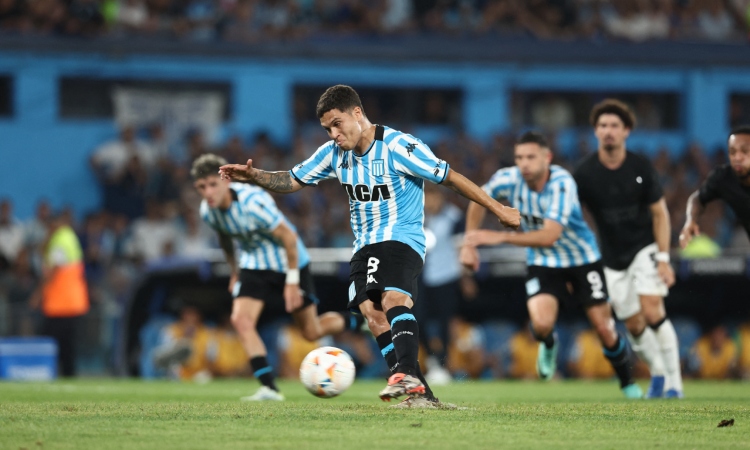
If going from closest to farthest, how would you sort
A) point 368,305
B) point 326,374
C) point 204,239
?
point 326,374 < point 368,305 < point 204,239

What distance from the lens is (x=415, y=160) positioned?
7.72m

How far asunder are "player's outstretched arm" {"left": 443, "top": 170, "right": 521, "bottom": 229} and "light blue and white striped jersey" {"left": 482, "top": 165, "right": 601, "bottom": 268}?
9.69 ft

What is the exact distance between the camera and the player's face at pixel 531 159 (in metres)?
10.4

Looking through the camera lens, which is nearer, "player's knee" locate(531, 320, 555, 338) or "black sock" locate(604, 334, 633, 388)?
"player's knee" locate(531, 320, 555, 338)

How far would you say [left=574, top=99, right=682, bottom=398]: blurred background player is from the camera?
10.5 meters

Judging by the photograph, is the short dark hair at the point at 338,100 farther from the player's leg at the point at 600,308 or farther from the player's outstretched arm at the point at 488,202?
the player's leg at the point at 600,308

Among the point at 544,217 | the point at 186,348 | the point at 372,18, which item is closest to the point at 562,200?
the point at 544,217

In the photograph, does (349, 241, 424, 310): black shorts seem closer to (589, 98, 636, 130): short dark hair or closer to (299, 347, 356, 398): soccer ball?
(299, 347, 356, 398): soccer ball

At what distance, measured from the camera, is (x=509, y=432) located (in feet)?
20.7

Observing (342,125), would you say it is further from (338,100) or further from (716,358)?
(716,358)

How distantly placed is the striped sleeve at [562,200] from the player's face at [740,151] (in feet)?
4.73

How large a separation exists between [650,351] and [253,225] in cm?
391

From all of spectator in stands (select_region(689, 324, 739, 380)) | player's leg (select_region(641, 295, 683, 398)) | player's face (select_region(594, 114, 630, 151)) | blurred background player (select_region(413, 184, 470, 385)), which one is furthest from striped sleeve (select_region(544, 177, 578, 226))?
spectator in stands (select_region(689, 324, 739, 380))

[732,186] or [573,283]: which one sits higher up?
[732,186]
